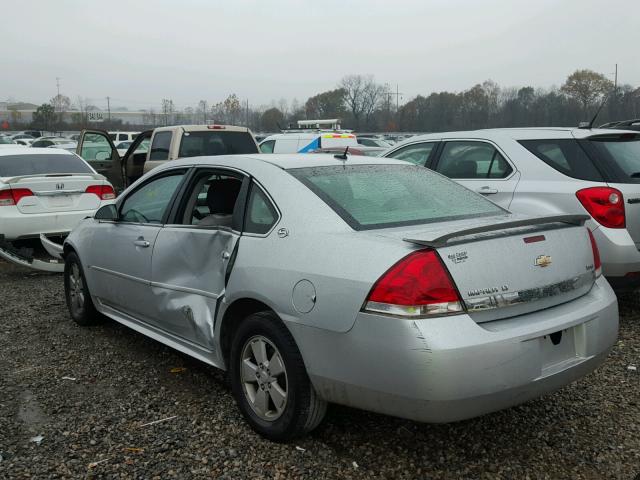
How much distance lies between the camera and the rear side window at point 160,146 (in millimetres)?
10250

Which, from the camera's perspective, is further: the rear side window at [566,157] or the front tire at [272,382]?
the rear side window at [566,157]

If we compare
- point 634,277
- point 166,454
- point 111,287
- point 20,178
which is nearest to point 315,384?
point 166,454

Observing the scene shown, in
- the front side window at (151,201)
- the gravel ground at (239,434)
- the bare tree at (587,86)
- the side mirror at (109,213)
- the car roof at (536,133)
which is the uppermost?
the bare tree at (587,86)

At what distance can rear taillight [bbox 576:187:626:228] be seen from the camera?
4930mm

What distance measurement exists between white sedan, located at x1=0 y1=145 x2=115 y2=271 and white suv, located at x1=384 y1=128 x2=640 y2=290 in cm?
462

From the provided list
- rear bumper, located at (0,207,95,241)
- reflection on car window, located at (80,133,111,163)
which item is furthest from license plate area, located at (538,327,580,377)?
reflection on car window, located at (80,133,111,163)

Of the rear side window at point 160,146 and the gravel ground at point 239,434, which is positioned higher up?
the rear side window at point 160,146

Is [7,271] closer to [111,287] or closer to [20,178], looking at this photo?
[20,178]

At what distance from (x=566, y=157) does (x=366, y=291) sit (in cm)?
343

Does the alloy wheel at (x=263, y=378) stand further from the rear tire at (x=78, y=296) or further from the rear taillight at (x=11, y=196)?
the rear taillight at (x=11, y=196)

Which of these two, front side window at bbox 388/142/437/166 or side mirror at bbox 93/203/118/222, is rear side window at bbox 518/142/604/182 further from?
side mirror at bbox 93/203/118/222

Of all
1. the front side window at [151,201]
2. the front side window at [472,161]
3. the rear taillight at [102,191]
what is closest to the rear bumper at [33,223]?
the rear taillight at [102,191]

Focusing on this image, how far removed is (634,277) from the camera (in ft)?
16.2

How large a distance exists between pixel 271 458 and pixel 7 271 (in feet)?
20.4
